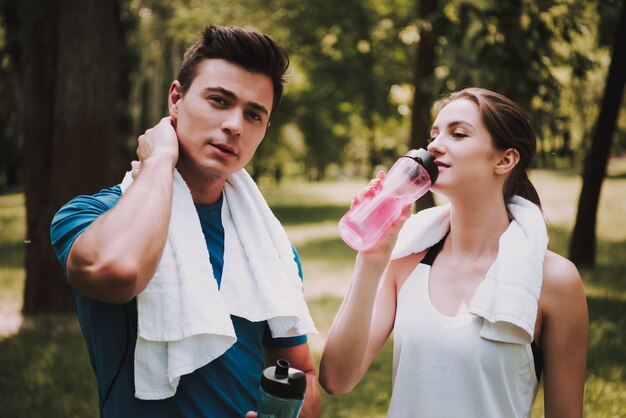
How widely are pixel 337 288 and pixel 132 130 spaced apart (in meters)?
10.6

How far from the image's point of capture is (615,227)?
15.1 m

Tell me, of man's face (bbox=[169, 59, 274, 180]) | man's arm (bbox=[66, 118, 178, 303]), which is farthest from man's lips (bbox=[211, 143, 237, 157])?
man's arm (bbox=[66, 118, 178, 303])

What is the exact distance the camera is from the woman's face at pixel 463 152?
2.43 meters

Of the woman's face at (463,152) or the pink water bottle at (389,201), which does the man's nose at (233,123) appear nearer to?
the pink water bottle at (389,201)

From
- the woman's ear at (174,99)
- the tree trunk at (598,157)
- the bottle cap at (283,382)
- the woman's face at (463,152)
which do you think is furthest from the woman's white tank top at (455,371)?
the tree trunk at (598,157)

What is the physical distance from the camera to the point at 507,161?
100 inches

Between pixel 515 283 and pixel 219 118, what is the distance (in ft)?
4.21

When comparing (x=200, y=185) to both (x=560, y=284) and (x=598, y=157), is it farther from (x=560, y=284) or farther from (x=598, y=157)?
(x=598, y=157)

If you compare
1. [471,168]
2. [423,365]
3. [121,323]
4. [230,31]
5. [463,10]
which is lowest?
[423,365]

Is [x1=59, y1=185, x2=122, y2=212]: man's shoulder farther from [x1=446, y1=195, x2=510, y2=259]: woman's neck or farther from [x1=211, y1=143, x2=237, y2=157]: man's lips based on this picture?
[x1=446, y1=195, x2=510, y2=259]: woman's neck

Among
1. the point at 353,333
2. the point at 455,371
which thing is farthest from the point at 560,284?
the point at 353,333

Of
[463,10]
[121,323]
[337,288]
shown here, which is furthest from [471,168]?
[337,288]

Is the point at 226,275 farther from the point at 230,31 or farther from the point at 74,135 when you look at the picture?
the point at 74,135

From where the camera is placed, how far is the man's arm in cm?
162
